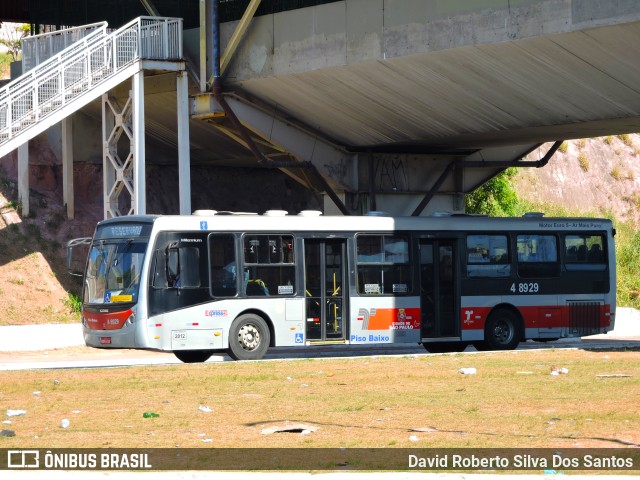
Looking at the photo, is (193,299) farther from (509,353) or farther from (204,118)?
(204,118)

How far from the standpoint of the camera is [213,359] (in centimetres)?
2805

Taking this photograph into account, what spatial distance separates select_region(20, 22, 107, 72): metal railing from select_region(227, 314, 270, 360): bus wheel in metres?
14.5

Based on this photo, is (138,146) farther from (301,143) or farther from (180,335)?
(180,335)

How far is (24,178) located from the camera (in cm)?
4000

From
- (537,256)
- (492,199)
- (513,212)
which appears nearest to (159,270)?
(537,256)

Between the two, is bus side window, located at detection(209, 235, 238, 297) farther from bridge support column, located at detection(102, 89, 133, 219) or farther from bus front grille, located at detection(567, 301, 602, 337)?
bridge support column, located at detection(102, 89, 133, 219)

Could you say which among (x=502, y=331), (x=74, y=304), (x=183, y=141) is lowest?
(x=502, y=331)

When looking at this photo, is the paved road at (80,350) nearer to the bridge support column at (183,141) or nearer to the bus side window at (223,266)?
the bus side window at (223,266)

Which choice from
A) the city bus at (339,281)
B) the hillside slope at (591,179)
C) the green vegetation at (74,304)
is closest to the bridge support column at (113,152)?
the green vegetation at (74,304)

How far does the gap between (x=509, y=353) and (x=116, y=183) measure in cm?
1589

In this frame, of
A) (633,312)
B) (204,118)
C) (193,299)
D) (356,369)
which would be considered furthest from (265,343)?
(633,312)

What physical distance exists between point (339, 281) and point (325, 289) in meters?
0.43

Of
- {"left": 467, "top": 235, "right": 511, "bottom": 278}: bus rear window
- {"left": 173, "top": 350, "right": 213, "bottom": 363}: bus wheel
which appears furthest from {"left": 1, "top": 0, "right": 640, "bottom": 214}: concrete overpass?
{"left": 173, "top": 350, "right": 213, "bottom": 363}: bus wheel

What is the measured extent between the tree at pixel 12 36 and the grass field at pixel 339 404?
4510 centimetres
